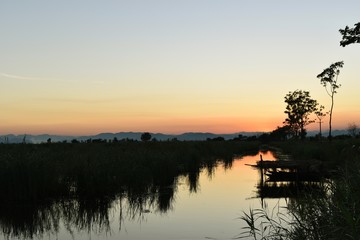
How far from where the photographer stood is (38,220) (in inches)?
508

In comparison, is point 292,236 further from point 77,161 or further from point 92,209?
point 77,161

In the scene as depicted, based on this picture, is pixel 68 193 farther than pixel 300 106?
No

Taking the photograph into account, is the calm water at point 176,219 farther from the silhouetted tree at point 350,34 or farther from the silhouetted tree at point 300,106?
the silhouetted tree at point 300,106

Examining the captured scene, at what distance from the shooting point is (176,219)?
13.8 meters

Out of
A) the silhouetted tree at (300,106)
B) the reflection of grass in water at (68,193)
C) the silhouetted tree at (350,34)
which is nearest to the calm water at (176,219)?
the reflection of grass in water at (68,193)

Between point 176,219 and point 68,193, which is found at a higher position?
point 68,193

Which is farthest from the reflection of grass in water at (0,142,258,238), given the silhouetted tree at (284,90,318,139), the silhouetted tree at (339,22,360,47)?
the silhouetted tree at (284,90,318,139)

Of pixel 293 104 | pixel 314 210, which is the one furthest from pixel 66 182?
pixel 293 104

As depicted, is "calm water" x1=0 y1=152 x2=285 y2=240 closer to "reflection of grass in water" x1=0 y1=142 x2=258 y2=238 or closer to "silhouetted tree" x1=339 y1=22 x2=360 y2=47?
"reflection of grass in water" x1=0 y1=142 x2=258 y2=238

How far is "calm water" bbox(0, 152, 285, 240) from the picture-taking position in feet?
38.4

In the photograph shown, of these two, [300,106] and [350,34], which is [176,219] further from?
[300,106]

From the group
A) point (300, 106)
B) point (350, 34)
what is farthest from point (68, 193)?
point (300, 106)

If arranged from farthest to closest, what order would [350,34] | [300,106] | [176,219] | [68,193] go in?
1. [300,106]
2. [350,34]
3. [68,193]
4. [176,219]

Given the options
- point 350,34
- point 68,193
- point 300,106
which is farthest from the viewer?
point 300,106
